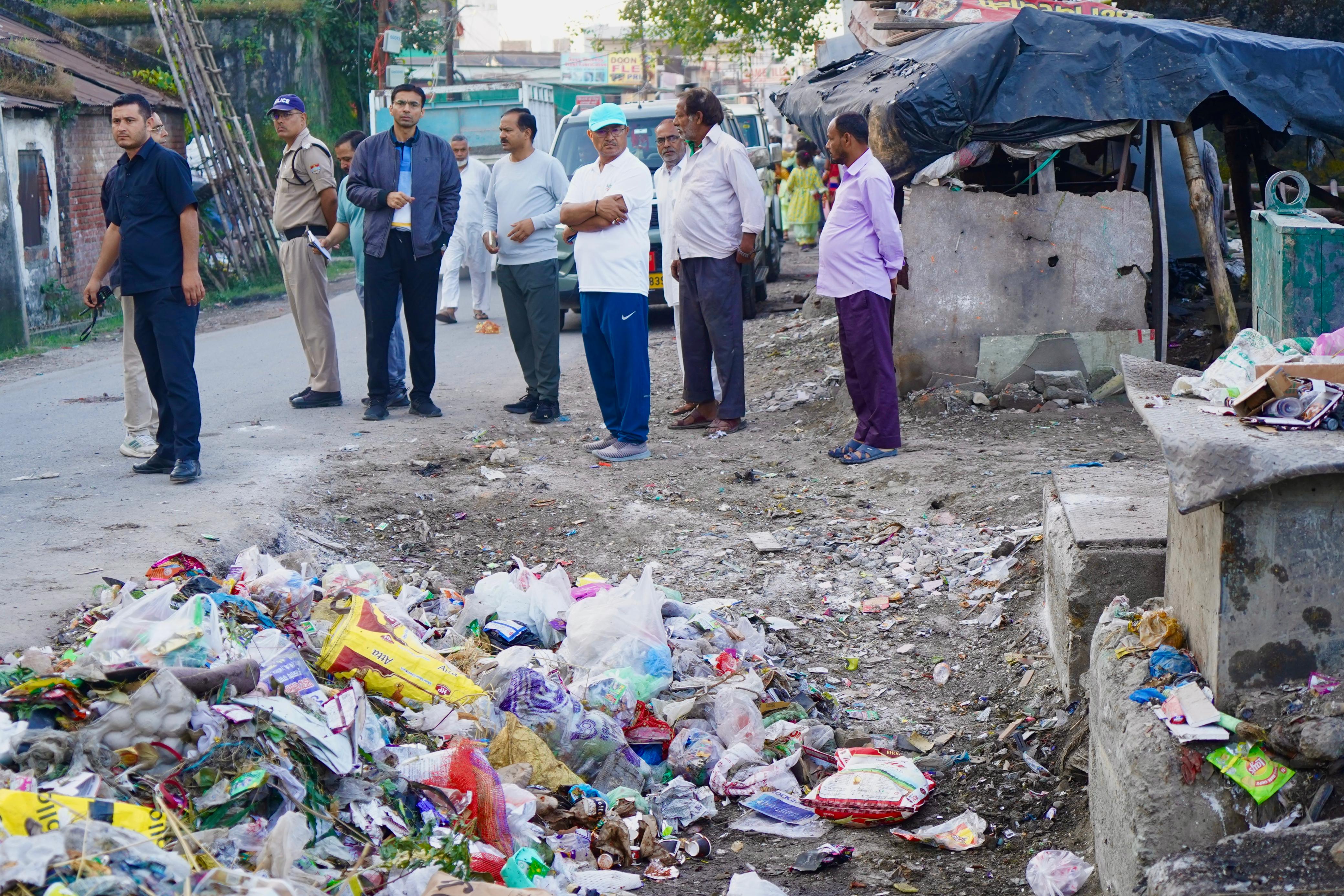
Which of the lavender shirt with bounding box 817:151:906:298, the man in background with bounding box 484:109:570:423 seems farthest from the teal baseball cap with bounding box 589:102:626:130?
the lavender shirt with bounding box 817:151:906:298

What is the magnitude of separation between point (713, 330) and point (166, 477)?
3061mm

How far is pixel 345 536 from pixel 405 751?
229cm

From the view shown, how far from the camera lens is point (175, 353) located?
5.46 m

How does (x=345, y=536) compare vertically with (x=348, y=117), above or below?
below

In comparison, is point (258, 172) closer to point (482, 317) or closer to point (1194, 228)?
point (482, 317)

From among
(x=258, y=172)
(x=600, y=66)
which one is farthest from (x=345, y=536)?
(x=600, y=66)

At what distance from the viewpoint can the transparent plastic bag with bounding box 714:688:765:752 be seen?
3.71 meters

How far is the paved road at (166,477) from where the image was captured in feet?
14.1

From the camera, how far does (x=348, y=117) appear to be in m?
22.7

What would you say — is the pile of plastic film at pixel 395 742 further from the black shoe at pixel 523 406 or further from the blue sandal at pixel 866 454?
the black shoe at pixel 523 406

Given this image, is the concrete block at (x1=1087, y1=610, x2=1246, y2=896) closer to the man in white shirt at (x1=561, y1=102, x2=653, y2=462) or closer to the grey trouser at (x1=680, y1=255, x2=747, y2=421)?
the man in white shirt at (x1=561, y1=102, x2=653, y2=462)

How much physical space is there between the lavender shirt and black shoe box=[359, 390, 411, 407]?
299 cm

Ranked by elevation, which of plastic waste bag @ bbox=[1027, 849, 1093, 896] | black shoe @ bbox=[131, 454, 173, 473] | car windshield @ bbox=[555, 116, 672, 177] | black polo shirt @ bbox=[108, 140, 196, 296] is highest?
car windshield @ bbox=[555, 116, 672, 177]

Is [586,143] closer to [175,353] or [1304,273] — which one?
[175,353]
